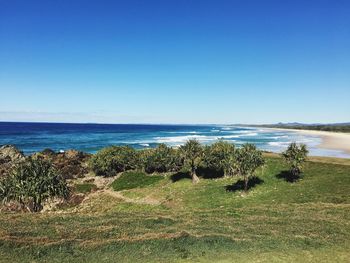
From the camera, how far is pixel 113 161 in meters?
87.9

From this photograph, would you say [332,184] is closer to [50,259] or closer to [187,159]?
[187,159]

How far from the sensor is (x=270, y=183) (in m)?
67.6

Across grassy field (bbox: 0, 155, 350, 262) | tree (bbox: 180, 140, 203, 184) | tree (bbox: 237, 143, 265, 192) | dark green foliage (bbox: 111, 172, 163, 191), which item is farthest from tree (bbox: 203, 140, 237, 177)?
grassy field (bbox: 0, 155, 350, 262)

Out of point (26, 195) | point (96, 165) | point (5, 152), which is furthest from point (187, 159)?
point (5, 152)

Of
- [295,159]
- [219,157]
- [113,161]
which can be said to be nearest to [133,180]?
[113,161]

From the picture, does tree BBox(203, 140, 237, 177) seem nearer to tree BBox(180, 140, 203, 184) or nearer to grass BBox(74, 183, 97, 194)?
tree BBox(180, 140, 203, 184)

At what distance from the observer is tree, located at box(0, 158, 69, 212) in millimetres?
50719

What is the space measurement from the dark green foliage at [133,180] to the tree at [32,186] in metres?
24.8

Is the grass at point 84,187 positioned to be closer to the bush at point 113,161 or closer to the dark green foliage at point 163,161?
the bush at point 113,161

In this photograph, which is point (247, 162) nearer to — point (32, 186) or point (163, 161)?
point (163, 161)

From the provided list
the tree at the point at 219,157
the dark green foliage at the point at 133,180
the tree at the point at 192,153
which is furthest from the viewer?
the dark green foliage at the point at 133,180

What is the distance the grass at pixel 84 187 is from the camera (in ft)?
253

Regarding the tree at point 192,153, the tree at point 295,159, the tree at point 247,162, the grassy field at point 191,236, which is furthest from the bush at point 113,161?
the grassy field at point 191,236

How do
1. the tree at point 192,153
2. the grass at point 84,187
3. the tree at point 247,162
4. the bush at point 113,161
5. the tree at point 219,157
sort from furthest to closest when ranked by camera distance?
the bush at point 113,161, the grass at point 84,187, the tree at point 192,153, the tree at point 219,157, the tree at point 247,162
